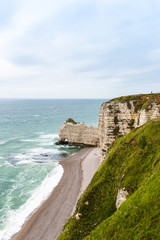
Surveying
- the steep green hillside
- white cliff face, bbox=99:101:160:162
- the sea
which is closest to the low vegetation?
white cliff face, bbox=99:101:160:162

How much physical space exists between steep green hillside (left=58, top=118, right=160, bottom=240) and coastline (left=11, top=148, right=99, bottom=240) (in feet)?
35.2

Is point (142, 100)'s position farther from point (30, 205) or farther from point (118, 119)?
point (30, 205)

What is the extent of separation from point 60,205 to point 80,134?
116 feet

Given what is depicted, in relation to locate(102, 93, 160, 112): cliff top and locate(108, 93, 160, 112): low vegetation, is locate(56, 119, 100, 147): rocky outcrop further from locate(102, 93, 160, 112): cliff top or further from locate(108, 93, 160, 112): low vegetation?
locate(108, 93, 160, 112): low vegetation

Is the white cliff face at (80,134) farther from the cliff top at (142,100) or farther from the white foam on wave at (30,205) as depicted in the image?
the cliff top at (142,100)

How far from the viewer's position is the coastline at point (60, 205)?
951 inches

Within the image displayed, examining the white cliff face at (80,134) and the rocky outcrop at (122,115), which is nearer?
the rocky outcrop at (122,115)

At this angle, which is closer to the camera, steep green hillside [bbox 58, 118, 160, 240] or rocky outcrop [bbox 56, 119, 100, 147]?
steep green hillside [bbox 58, 118, 160, 240]

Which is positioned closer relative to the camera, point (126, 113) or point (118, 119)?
point (126, 113)

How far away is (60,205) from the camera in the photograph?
29.6 metres

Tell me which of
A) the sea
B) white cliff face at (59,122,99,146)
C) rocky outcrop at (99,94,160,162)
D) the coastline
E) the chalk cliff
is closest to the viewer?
→ the coastline

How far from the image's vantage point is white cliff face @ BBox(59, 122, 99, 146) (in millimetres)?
61166

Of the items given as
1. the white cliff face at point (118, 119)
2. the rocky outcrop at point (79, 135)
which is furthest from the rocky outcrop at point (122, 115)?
the rocky outcrop at point (79, 135)

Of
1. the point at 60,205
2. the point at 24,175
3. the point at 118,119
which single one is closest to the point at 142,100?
the point at 118,119
